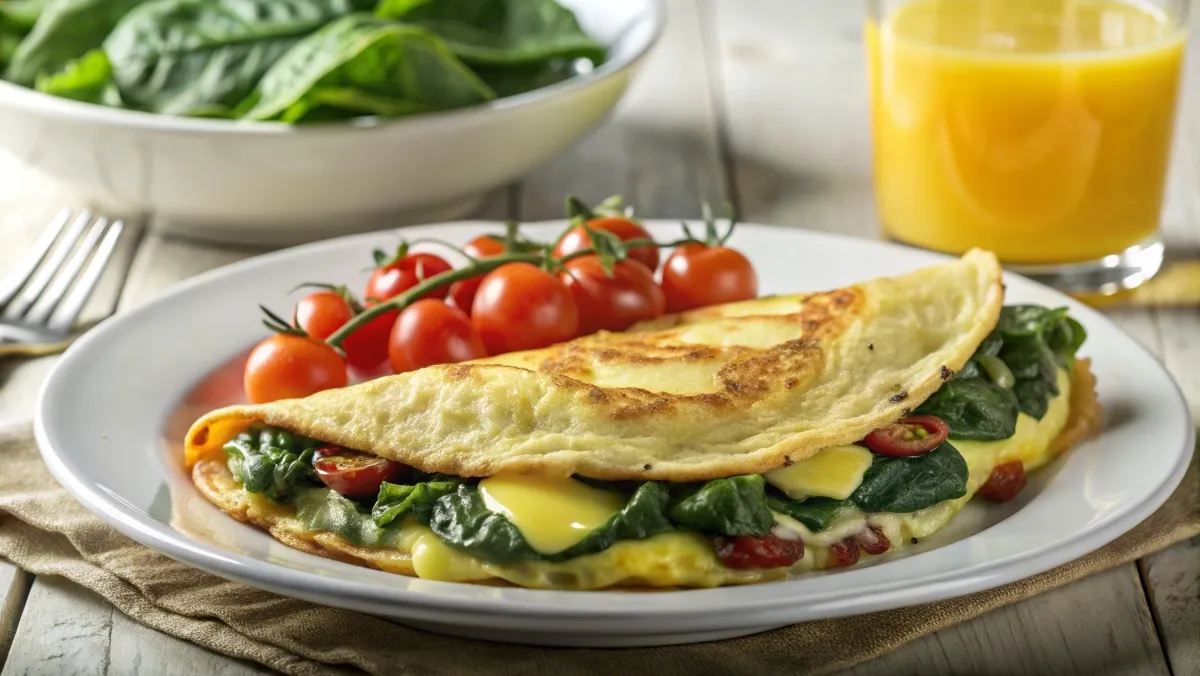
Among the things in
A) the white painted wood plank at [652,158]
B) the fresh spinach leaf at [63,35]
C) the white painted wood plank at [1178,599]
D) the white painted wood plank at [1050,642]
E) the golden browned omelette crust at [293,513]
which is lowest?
the white painted wood plank at [652,158]

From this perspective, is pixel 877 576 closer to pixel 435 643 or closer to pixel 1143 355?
pixel 435 643

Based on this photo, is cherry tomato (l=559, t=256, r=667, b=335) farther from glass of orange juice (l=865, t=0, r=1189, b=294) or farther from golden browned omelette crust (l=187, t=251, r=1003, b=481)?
glass of orange juice (l=865, t=0, r=1189, b=294)

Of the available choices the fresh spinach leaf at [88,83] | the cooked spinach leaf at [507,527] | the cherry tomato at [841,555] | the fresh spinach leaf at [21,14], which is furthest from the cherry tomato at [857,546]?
the fresh spinach leaf at [21,14]

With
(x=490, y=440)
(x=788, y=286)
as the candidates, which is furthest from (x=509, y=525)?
(x=788, y=286)

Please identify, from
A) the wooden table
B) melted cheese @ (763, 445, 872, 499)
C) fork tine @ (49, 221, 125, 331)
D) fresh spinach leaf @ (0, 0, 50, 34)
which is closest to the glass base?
the wooden table

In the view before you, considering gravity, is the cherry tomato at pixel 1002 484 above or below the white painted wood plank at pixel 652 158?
above

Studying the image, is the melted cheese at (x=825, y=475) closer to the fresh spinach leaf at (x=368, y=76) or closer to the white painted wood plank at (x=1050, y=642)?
the white painted wood plank at (x=1050, y=642)
